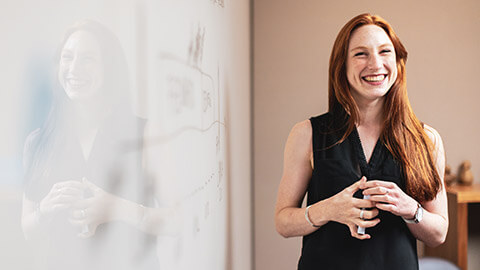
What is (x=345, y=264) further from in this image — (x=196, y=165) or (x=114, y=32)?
(x=114, y=32)

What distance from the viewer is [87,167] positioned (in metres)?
0.37

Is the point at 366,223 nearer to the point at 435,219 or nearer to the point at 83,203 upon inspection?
the point at 435,219

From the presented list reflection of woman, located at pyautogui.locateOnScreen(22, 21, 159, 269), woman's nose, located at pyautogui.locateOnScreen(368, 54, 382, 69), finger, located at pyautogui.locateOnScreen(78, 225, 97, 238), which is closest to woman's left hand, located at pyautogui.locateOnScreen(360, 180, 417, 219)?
woman's nose, located at pyautogui.locateOnScreen(368, 54, 382, 69)

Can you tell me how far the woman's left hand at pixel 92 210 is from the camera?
349mm

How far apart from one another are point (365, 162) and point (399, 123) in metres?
0.18

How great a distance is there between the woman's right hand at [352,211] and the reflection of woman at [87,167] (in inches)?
39.1

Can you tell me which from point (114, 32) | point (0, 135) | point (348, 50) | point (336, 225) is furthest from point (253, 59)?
point (0, 135)

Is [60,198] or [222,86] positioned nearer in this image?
[60,198]

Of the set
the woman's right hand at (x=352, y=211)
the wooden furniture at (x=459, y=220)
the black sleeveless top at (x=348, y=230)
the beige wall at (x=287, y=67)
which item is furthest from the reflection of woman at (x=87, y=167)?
the wooden furniture at (x=459, y=220)

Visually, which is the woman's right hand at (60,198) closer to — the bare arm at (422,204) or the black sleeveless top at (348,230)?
the bare arm at (422,204)

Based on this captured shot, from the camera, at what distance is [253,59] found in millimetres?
3006

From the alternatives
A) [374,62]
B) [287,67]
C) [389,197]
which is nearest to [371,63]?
[374,62]

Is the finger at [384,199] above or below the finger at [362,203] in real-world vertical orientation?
above

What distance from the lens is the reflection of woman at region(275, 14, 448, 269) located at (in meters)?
1.51
